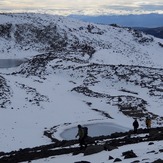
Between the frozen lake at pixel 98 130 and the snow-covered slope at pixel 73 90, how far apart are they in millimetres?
493

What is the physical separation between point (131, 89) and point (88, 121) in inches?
606

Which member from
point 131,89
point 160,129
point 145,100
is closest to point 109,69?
point 131,89

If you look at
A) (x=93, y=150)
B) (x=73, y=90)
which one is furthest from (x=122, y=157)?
(x=73, y=90)

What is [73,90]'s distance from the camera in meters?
44.0

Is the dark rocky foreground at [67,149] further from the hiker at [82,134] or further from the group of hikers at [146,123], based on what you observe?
the group of hikers at [146,123]

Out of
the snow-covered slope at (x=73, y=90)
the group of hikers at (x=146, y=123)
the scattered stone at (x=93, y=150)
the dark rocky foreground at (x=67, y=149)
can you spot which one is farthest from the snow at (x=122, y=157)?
the snow-covered slope at (x=73, y=90)

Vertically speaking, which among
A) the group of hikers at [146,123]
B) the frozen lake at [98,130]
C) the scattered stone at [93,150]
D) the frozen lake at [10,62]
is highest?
the scattered stone at [93,150]

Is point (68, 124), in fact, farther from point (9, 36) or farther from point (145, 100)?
point (9, 36)

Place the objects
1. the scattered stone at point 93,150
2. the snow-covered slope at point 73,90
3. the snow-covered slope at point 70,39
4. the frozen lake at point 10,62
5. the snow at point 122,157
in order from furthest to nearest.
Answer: the snow-covered slope at point 70,39 < the frozen lake at point 10,62 < the snow-covered slope at point 73,90 < the scattered stone at point 93,150 < the snow at point 122,157

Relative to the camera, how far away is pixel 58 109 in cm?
3638

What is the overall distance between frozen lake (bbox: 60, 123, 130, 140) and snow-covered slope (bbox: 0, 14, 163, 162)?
0.49 metres

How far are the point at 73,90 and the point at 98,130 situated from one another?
545 inches

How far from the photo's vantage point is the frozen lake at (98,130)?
1148 inches

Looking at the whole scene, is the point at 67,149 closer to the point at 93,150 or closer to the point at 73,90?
the point at 93,150
